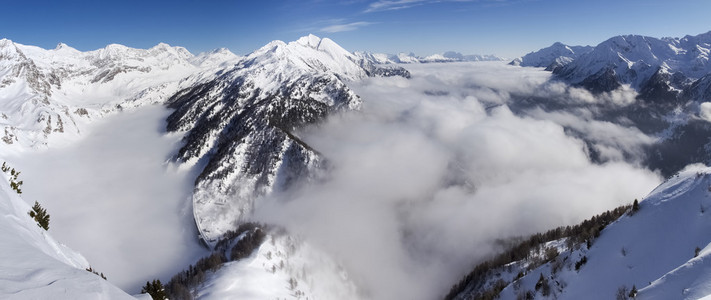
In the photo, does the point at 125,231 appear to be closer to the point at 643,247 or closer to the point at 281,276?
the point at 281,276

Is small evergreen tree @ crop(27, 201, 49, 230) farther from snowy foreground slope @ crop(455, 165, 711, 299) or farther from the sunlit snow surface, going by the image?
the sunlit snow surface

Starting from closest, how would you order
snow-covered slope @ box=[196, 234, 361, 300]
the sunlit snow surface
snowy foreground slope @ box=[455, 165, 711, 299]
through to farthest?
1. snowy foreground slope @ box=[455, 165, 711, 299]
2. snow-covered slope @ box=[196, 234, 361, 300]
3. the sunlit snow surface

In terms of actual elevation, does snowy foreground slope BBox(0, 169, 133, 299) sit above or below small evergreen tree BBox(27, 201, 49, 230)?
below

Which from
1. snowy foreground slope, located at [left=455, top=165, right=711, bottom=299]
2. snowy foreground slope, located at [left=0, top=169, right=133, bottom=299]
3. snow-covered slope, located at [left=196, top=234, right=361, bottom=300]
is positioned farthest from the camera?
snow-covered slope, located at [left=196, top=234, right=361, bottom=300]

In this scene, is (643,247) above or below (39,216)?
below

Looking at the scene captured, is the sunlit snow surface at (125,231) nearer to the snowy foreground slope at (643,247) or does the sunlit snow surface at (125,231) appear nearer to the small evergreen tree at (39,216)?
the small evergreen tree at (39,216)

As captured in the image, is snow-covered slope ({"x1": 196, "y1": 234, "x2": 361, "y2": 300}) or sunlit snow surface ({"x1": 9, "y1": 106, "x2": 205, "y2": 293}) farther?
sunlit snow surface ({"x1": 9, "y1": 106, "x2": 205, "y2": 293})

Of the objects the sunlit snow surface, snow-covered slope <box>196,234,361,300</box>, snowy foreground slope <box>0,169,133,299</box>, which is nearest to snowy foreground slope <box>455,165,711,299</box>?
snowy foreground slope <box>0,169,133,299</box>

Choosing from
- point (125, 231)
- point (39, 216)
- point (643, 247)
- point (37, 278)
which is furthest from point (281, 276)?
point (37, 278)

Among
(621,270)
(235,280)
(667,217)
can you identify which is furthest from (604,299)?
(235,280)

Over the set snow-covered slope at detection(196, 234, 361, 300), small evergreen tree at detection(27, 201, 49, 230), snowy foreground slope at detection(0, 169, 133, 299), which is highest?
small evergreen tree at detection(27, 201, 49, 230)

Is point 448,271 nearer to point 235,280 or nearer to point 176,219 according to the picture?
point 235,280

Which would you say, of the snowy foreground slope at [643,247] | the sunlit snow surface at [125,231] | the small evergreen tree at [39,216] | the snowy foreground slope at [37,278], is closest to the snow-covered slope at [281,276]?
the sunlit snow surface at [125,231]
